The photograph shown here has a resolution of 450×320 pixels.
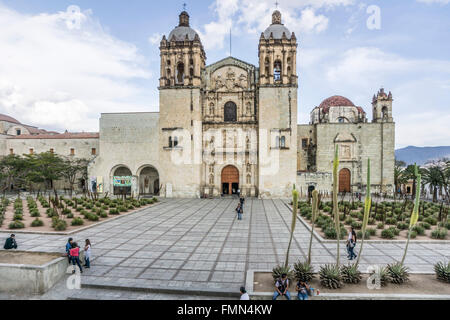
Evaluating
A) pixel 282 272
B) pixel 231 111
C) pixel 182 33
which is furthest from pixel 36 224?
pixel 182 33

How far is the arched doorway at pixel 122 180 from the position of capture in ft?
102

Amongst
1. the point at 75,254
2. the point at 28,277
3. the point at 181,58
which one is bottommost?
the point at 28,277

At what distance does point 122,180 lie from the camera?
31219 millimetres

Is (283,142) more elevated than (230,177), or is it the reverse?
(283,142)

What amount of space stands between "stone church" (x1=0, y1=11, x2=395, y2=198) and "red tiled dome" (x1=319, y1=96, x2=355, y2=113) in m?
4.40

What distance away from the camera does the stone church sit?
98.5 feet

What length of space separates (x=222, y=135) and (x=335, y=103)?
1793 cm

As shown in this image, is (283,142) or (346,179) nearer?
(283,142)

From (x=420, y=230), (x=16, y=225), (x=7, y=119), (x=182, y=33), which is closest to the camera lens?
(x=420, y=230)

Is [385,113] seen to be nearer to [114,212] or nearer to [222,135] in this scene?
[222,135]

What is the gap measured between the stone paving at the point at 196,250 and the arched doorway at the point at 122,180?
13903 millimetres

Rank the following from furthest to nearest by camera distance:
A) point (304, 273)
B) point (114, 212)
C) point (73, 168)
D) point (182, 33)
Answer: point (73, 168)
point (182, 33)
point (114, 212)
point (304, 273)

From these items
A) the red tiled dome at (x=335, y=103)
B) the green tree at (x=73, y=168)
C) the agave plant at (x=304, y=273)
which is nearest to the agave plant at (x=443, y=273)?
the agave plant at (x=304, y=273)
